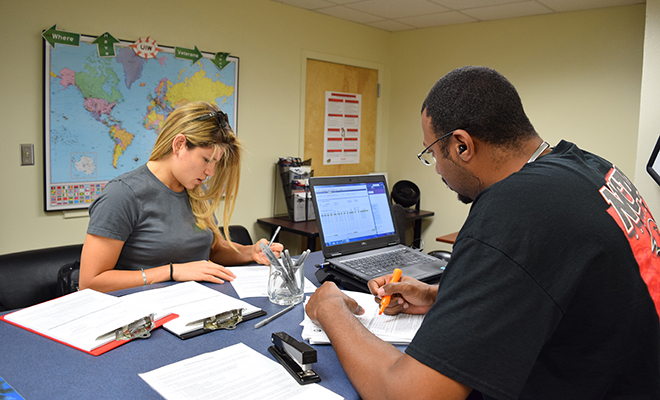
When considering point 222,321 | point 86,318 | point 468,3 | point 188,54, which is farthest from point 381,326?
point 468,3

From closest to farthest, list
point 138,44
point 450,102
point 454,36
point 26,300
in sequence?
point 450,102 → point 26,300 → point 138,44 → point 454,36

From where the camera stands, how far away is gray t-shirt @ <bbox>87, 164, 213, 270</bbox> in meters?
1.69

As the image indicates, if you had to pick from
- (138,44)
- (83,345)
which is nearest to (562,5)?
(138,44)

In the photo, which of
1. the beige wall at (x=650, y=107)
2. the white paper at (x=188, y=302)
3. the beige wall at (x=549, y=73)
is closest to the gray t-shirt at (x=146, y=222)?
the white paper at (x=188, y=302)

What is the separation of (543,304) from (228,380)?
0.62 m

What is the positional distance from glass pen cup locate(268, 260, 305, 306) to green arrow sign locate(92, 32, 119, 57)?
2.15 meters

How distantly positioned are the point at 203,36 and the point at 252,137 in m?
0.81

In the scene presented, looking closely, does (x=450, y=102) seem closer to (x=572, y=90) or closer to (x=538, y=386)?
(x=538, y=386)

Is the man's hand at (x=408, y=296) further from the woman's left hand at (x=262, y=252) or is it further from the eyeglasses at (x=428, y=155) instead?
the woman's left hand at (x=262, y=252)

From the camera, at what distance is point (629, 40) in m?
3.42

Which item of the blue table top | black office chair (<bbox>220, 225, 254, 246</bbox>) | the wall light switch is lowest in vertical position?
black office chair (<bbox>220, 225, 254, 246</bbox>)

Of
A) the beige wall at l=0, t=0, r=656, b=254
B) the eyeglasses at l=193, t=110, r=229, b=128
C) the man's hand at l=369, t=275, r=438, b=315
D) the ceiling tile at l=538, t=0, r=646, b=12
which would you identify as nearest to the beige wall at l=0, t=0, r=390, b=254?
the beige wall at l=0, t=0, r=656, b=254

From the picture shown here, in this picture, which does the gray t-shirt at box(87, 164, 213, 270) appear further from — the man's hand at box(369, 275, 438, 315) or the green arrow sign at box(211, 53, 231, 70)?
the green arrow sign at box(211, 53, 231, 70)

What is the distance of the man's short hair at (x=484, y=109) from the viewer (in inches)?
40.9
